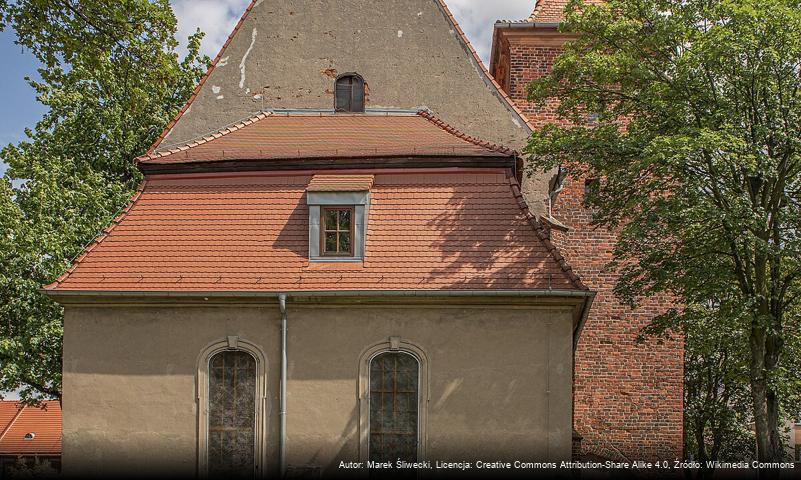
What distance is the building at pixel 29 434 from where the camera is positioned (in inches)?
1244

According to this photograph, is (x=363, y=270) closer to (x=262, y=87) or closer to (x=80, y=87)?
(x=262, y=87)

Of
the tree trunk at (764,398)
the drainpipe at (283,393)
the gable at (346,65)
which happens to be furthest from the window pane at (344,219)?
the tree trunk at (764,398)

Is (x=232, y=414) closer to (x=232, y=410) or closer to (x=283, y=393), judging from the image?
(x=232, y=410)

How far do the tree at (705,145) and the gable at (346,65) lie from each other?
102 inches

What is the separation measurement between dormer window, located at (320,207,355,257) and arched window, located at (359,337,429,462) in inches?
59.3

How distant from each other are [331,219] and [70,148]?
1153cm

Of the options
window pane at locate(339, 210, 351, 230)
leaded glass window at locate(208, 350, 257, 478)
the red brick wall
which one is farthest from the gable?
leaded glass window at locate(208, 350, 257, 478)

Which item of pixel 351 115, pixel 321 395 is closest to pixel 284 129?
pixel 351 115

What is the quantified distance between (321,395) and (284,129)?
496 cm

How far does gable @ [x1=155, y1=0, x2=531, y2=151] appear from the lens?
16859mm

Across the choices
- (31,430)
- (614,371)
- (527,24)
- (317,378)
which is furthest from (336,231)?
(31,430)

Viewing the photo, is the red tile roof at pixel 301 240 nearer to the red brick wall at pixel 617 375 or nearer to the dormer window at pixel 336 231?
the dormer window at pixel 336 231

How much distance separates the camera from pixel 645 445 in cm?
1791

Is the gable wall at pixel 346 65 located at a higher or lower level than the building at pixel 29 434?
higher
